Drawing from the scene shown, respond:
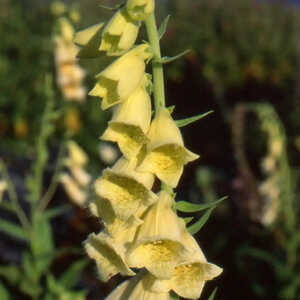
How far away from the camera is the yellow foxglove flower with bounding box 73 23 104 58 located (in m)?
1.43

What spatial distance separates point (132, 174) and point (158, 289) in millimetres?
301

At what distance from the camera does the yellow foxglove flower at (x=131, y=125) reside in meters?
1.40

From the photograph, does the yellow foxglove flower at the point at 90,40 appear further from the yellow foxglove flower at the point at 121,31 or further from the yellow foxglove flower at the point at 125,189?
the yellow foxglove flower at the point at 125,189

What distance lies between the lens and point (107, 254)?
1.50 meters

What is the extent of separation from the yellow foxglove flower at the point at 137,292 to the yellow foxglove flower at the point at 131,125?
1.16ft

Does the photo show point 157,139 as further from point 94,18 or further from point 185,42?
point 94,18

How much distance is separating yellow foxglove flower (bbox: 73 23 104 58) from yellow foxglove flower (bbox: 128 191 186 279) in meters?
0.39

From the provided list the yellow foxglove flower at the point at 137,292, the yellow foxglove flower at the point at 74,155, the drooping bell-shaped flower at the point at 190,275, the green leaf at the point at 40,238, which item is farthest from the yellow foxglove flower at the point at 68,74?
the drooping bell-shaped flower at the point at 190,275

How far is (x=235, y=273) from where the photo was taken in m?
4.50

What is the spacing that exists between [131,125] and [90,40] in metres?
0.23

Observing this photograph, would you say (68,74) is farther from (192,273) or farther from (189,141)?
(192,273)

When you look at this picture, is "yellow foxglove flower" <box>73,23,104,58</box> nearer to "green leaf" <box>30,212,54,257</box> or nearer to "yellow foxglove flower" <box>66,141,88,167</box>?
"green leaf" <box>30,212,54,257</box>

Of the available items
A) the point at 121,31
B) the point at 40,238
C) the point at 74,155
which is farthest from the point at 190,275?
the point at 74,155

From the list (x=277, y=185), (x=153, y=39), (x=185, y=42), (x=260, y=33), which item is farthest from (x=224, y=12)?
(x=153, y=39)
